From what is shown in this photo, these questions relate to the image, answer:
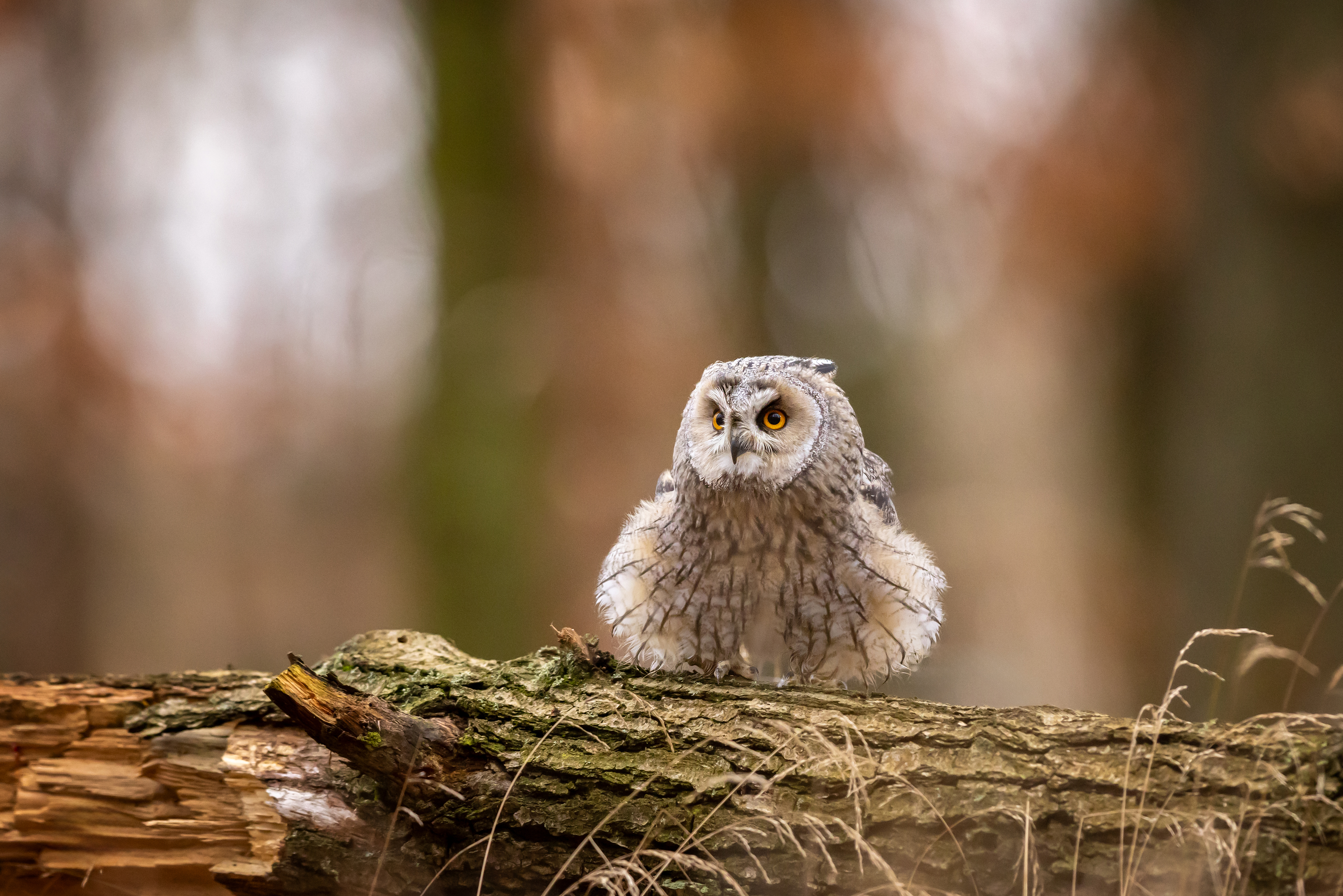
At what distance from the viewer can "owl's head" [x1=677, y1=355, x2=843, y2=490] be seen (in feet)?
6.73

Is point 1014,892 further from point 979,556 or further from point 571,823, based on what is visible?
point 979,556

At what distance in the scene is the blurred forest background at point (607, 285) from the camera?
4418mm

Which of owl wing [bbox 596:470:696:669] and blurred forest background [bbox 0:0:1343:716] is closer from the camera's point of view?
owl wing [bbox 596:470:696:669]

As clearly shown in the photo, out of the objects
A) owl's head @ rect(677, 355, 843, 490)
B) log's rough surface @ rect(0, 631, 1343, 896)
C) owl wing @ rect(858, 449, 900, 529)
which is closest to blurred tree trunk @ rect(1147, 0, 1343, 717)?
owl wing @ rect(858, 449, 900, 529)

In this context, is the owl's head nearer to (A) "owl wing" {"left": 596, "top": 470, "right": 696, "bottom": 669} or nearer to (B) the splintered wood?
(A) "owl wing" {"left": 596, "top": 470, "right": 696, "bottom": 669}

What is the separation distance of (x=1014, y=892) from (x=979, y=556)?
468 centimetres

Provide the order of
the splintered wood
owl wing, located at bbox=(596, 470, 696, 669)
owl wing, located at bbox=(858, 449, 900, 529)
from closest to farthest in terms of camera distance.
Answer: the splintered wood < owl wing, located at bbox=(596, 470, 696, 669) < owl wing, located at bbox=(858, 449, 900, 529)

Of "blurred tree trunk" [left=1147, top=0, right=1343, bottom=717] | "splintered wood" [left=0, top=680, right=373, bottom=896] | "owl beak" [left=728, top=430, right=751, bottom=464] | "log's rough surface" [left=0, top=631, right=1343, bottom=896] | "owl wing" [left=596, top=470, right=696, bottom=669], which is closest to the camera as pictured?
"log's rough surface" [left=0, top=631, right=1343, bottom=896]

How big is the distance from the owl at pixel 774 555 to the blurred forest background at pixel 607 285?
2.23 meters

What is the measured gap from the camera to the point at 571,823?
5.21ft

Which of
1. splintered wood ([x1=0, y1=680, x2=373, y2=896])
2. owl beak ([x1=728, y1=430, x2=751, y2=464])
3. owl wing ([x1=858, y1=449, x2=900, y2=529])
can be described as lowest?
splintered wood ([x1=0, y1=680, x2=373, y2=896])

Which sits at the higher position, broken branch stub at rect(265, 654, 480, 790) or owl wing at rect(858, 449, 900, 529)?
owl wing at rect(858, 449, 900, 529)

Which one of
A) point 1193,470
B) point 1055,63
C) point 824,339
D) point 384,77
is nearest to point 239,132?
point 384,77

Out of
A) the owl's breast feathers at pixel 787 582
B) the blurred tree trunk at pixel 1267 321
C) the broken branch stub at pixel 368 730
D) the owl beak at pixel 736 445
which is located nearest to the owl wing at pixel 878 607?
the owl's breast feathers at pixel 787 582
